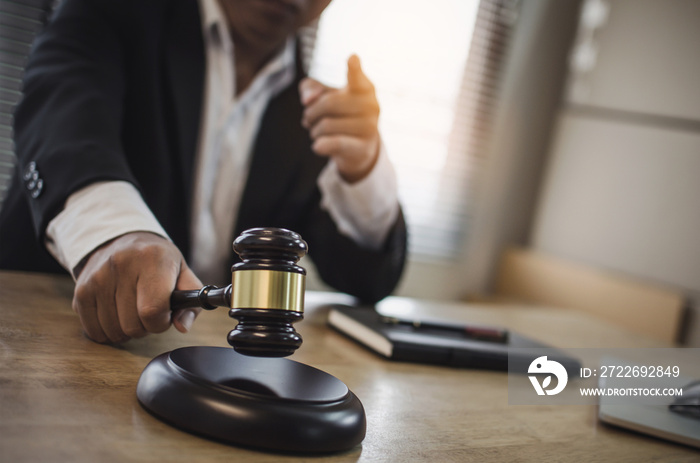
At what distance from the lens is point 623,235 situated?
265 cm

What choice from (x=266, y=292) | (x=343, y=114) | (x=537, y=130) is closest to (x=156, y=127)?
(x=343, y=114)

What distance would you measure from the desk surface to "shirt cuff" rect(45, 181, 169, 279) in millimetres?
93

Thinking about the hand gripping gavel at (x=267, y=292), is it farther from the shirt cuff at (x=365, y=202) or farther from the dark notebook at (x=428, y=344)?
the shirt cuff at (x=365, y=202)

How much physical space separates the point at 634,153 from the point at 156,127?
7.19ft

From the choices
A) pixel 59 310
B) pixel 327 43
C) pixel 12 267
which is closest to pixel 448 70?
pixel 327 43

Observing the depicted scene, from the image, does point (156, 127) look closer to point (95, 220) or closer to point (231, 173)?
point (231, 173)

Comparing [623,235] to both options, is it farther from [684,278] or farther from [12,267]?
[12,267]

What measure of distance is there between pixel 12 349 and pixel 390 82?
2536 mm

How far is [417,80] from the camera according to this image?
2986mm

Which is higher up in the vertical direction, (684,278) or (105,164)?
(105,164)

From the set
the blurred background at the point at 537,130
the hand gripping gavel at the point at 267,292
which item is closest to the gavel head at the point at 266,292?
the hand gripping gavel at the point at 267,292

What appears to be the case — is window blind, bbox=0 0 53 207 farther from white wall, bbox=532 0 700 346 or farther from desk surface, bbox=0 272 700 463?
white wall, bbox=532 0 700 346

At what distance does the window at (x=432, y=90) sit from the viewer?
287 cm

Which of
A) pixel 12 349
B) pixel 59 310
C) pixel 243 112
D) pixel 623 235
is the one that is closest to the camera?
pixel 12 349
